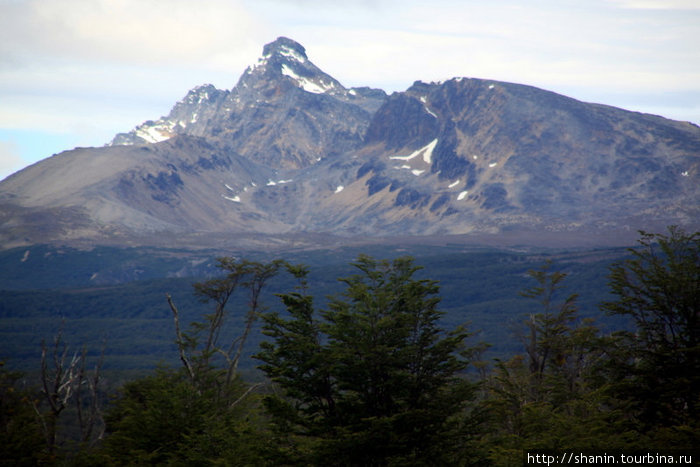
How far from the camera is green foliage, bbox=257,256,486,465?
36531 millimetres

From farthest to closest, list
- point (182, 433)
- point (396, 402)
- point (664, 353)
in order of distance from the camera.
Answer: point (182, 433)
point (664, 353)
point (396, 402)

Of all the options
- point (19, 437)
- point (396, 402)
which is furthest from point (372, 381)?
point (19, 437)

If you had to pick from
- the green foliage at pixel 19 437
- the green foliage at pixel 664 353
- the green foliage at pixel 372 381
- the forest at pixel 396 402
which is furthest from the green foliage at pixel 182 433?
the green foliage at pixel 664 353

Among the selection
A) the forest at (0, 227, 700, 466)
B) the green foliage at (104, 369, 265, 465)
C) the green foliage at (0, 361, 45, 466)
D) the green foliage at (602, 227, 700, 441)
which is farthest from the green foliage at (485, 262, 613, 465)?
the green foliage at (0, 361, 45, 466)

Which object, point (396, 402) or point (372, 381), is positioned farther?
point (396, 402)

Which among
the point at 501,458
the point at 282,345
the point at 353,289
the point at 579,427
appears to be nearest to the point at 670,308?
the point at 579,427

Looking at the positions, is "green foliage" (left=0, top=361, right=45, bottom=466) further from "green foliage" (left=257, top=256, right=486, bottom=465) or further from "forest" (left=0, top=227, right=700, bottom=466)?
"green foliage" (left=257, top=256, right=486, bottom=465)

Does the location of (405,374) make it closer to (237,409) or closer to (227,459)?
(227,459)

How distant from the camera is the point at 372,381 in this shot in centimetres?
3762

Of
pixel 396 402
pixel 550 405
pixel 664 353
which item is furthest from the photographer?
pixel 550 405

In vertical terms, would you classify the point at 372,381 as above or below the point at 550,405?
above

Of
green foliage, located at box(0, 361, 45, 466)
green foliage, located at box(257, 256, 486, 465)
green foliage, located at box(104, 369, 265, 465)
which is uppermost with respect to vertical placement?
green foliage, located at box(257, 256, 486, 465)

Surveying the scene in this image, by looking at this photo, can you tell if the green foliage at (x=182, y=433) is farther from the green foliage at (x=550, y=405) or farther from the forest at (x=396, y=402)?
the green foliage at (x=550, y=405)

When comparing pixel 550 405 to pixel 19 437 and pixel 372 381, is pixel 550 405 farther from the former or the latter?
pixel 19 437
